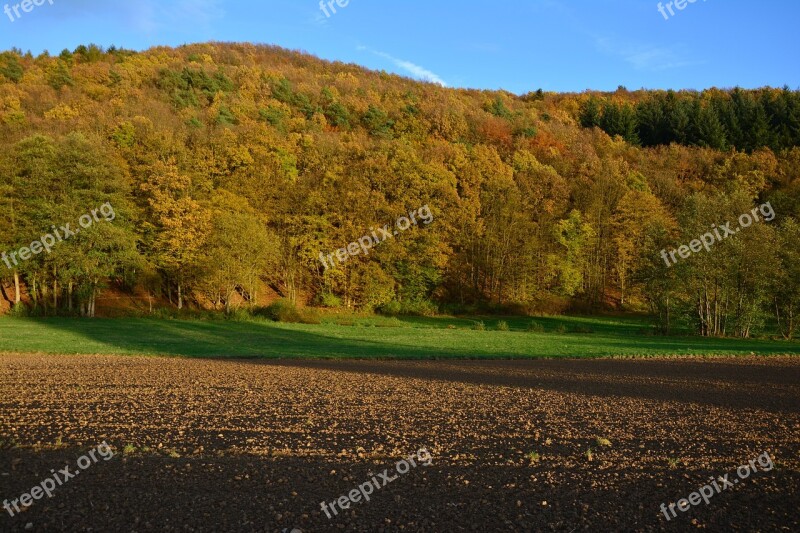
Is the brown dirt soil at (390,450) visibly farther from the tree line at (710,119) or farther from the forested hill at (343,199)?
the tree line at (710,119)

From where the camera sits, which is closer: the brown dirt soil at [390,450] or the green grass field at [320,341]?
the brown dirt soil at [390,450]

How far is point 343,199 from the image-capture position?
199ft

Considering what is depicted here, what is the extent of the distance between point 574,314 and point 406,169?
23.8 metres

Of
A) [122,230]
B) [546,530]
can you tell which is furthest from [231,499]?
[122,230]

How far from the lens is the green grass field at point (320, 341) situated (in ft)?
90.8

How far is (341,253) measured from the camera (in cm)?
5891

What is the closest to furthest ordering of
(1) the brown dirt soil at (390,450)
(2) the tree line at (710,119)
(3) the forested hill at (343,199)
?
(1) the brown dirt soil at (390,450)
(3) the forested hill at (343,199)
(2) the tree line at (710,119)

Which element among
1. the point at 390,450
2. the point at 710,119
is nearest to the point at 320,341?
the point at 390,450

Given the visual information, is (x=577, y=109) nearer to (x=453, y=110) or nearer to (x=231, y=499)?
(x=453, y=110)

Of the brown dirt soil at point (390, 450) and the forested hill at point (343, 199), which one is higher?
the forested hill at point (343, 199)

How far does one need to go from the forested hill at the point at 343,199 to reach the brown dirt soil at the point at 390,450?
100 feet

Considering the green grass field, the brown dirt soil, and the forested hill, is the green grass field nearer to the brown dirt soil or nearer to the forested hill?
the forested hill

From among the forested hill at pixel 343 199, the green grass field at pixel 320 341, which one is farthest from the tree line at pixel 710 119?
the green grass field at pixel 320 341

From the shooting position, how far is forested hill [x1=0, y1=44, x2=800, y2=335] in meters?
46.5
